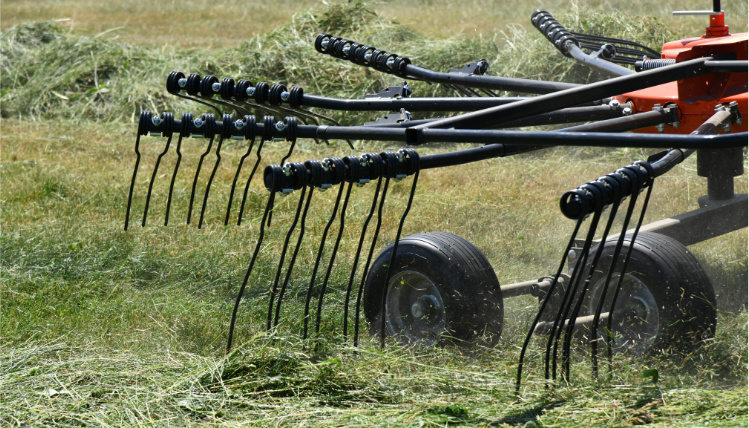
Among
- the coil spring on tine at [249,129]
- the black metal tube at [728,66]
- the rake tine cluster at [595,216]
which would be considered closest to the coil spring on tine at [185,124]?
the coil spring on tine at [249,129]

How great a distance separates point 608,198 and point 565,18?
622cm

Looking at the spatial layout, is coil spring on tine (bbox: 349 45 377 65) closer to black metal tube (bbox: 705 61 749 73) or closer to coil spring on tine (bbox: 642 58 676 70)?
Result: coil spring on tine (bbox: 642 58 676 70)

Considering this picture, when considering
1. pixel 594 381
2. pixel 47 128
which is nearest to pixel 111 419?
pixel 594 381

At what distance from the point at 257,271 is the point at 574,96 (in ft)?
7.21

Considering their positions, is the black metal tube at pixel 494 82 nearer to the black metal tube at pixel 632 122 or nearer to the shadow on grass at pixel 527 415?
the black metal tube at pixel 632 122

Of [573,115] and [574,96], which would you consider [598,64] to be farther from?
[574,96]

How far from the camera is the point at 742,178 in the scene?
5.81 m

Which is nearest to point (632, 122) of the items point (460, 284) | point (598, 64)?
point (460, 284)

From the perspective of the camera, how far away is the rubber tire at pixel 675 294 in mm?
2990

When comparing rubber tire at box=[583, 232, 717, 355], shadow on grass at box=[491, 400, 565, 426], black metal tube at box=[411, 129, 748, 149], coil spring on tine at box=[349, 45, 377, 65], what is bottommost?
shadow on grass at box=[491, 400, 565, 426]

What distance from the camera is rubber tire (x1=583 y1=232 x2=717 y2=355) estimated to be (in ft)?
9.81

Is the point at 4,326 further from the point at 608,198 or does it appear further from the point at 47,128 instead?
the point at 47,128

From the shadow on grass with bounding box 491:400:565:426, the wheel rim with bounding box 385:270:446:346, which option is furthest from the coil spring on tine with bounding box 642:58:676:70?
the shadow on grass with bounding box 491:400:565:426

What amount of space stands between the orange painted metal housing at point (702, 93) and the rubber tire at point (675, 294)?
74 centimetres
